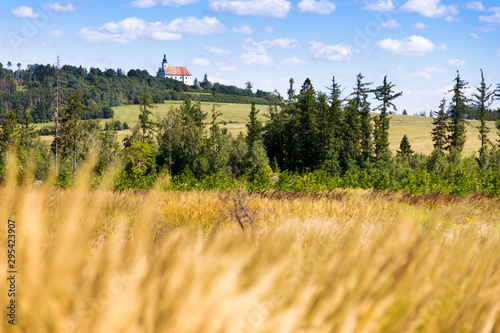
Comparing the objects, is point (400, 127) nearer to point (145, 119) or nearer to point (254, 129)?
point (254, 129)

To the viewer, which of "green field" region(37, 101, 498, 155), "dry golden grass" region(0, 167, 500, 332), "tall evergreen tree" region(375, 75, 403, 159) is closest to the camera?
"dry golden grass" region(0, 167, 500, 332)

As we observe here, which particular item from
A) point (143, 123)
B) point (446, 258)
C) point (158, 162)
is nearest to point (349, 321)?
point (446, 258)

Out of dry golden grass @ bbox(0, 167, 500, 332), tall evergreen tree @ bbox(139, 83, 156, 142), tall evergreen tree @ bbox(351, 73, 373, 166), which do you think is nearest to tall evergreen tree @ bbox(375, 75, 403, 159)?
tall evergreen tree @ bbox(351, 73, 373, 166)

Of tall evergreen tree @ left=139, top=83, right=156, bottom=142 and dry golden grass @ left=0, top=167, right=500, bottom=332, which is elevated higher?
tall evergreen tree @ left=139, top=83, right=156, bottom=142

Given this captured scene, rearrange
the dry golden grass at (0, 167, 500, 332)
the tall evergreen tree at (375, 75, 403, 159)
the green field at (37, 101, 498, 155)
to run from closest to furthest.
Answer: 1. the dry golden grass at (0, 167, 500, 332)
2. the tall evergreen tree at (375, 75, 403, 159)
3. the green field at (37, 101, 498, 155)

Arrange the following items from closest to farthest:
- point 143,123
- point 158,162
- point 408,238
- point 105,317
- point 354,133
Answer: point 105,317, point 408,238, point 354,133, point 158,162, point 143,123

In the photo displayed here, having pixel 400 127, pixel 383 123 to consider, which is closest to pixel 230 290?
pixel 383 123

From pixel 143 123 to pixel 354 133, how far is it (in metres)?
37.2

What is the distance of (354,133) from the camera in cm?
6600

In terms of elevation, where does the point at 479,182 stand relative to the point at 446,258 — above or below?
below

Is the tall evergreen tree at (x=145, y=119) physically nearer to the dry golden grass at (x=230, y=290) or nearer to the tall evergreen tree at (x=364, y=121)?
the tall evergreen tree at (x=364, y=121)

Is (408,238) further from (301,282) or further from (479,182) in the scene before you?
(479,182)

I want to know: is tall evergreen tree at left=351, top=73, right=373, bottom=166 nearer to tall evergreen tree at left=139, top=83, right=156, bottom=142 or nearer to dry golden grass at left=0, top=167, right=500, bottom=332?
tall evergreen tree at left=139, top=83, right=156, bottom=142

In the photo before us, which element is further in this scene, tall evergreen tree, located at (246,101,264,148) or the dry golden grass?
tall evergreen tree, located at (246,101,264,148)
